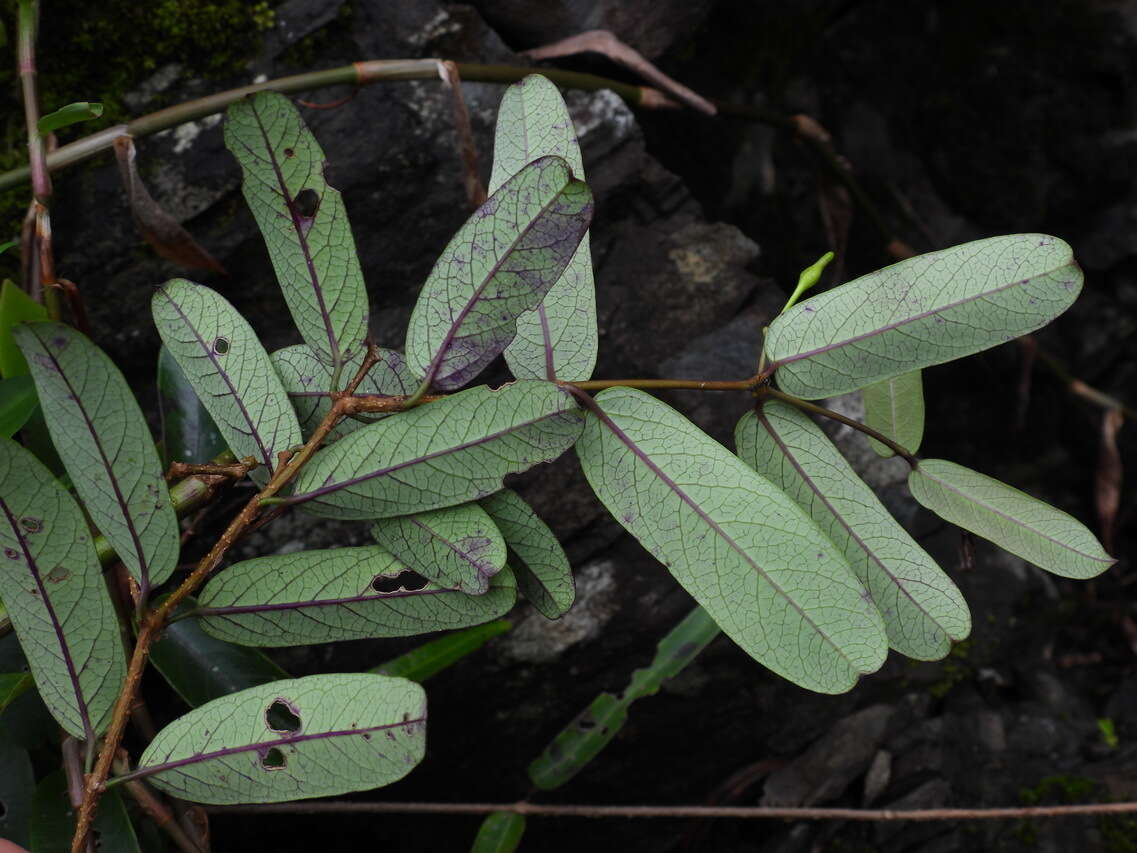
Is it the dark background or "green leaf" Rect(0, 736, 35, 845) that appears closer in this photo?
"green leaf" Rect(0, 736, 35, 845)

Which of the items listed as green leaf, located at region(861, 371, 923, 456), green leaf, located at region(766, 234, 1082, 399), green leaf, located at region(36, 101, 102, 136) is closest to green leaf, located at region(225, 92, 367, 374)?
green leaf, located at region(36, 101, 102, 136)

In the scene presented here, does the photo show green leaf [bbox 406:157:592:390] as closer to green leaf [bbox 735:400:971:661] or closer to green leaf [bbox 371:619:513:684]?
green leaf [bbox 735:400:971:661]

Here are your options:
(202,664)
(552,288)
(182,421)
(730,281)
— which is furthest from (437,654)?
(730,281)

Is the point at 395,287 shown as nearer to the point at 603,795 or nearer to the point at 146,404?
the point at 146,404

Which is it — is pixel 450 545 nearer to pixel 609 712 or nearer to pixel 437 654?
pixel 437 654

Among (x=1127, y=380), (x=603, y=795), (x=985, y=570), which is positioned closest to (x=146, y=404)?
(x=603, y=795)

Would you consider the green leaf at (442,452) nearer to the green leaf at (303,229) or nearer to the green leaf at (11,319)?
the green leaf at (303,229)
